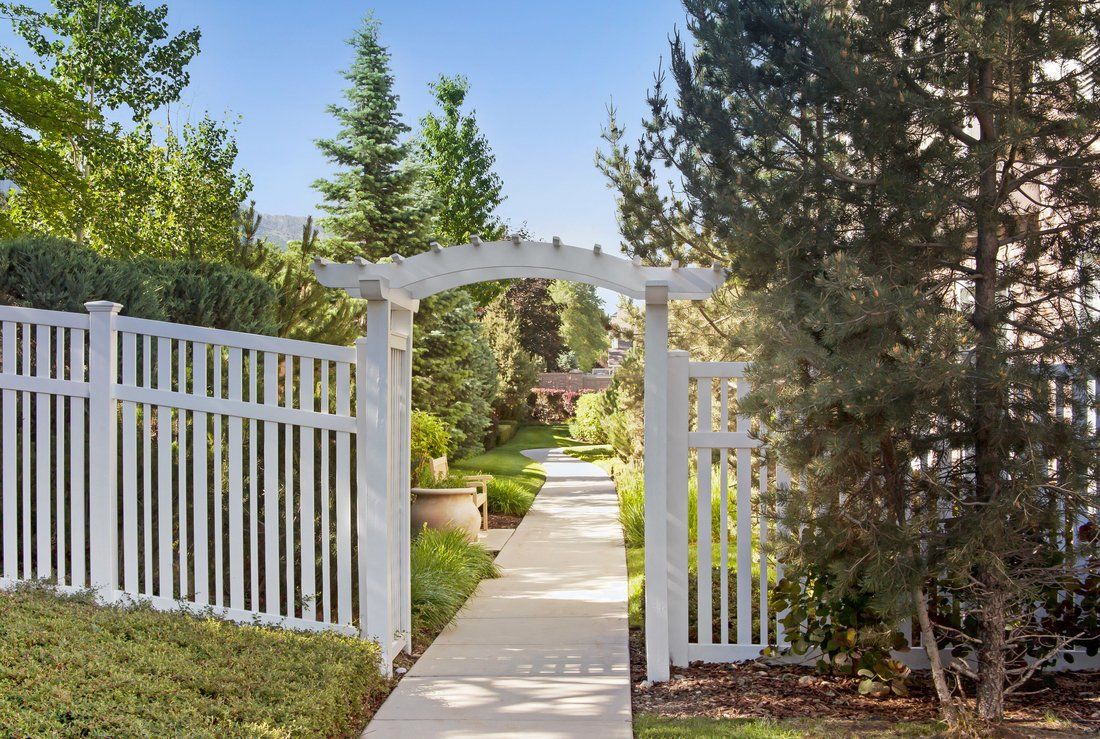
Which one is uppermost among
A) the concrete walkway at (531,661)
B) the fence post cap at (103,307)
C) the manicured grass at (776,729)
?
the fence post cap at (103,307)

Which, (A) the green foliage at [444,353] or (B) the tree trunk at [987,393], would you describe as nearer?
(B) the tree trunk at [987,393]

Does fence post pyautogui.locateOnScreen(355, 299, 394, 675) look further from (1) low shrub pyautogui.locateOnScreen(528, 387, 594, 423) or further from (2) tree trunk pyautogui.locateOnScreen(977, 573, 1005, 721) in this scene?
(1) low shrub pyautogui.locateOnScreen(528, 387, 594, 423)

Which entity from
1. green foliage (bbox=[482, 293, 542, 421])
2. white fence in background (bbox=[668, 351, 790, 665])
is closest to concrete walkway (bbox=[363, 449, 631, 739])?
white fence in background (bbox=[668, 351, 790, 665])

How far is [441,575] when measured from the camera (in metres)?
6.38

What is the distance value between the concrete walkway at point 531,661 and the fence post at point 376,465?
41 centimetres

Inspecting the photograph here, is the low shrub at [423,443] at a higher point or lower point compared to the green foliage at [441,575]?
higher

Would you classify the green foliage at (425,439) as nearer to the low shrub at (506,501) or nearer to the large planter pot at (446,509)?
the large planter pot at (446,509)

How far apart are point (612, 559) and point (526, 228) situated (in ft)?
108

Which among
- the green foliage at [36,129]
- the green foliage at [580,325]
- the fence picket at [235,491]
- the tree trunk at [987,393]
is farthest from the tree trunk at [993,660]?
the green foliage at [580,325]

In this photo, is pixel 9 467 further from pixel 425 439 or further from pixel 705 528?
pixel 425 439

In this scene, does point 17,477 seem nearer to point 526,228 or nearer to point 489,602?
point 489,602

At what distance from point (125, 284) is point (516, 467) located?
11750mm

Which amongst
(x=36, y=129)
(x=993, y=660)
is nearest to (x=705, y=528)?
(x=993, y=660)

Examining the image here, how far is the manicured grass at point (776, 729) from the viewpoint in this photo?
12.3 ft
